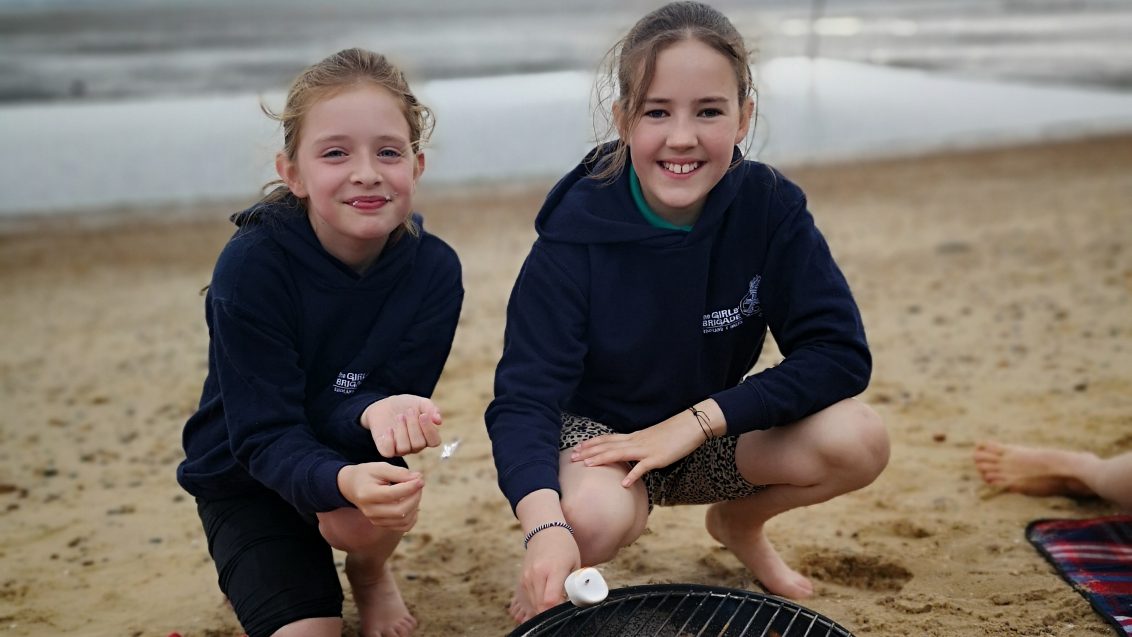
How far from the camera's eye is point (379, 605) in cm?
253

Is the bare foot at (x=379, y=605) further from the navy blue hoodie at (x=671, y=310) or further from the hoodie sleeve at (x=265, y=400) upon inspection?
the navy blue hoodie at (x=671, y=310)

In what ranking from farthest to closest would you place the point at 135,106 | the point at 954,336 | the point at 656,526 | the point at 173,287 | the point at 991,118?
the point at 135,106, the point at 991,118, the point at 173,287, the point at 954,336, the point at 656,526

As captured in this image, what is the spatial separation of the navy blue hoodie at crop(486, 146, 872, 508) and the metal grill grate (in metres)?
0.33

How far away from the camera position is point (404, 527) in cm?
214

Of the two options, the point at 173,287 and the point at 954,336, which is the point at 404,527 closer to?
the point at 954,336

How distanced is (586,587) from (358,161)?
1.00 m

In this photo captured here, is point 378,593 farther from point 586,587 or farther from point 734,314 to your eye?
point 734,314

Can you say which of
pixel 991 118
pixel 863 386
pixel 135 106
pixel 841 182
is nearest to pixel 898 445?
pixel 863 386

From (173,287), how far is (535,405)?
421 cm

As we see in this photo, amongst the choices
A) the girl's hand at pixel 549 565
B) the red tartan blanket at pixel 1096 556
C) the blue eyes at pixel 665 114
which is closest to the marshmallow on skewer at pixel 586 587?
the girl's hand at pixel 549 565

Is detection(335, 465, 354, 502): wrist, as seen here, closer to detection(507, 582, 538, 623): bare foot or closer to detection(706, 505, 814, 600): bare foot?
detection(507, 582, 538, 623): bare foot

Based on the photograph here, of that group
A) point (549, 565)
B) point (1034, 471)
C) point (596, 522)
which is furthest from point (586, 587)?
point (1034, 471)

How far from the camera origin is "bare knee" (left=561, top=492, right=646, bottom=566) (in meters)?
2.16

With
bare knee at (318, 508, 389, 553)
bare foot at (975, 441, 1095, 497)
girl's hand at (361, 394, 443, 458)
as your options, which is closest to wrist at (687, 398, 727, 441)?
girl's hand at (361, 394, 443, 458)
